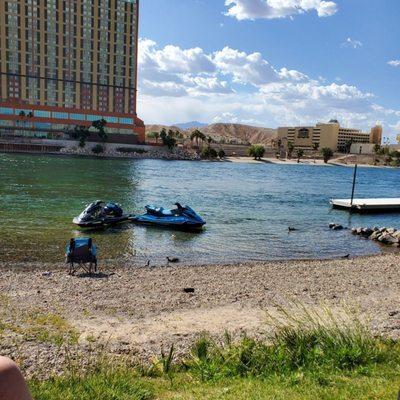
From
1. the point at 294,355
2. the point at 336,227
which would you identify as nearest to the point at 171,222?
the point at 336,227

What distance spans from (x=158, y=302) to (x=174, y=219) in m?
17.9

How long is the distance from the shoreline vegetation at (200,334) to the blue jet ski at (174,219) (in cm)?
1194

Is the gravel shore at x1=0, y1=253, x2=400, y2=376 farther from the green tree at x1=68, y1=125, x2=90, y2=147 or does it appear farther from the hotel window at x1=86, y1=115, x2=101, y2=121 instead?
the hotel window at x1=86, y1=115, x2=101, y2=121

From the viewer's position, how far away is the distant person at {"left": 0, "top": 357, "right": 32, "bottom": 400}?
291cm

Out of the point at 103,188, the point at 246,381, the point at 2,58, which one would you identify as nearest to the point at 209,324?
the point at 246,381

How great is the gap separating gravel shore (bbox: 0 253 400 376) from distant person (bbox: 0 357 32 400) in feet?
19.0

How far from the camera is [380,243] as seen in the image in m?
31.0

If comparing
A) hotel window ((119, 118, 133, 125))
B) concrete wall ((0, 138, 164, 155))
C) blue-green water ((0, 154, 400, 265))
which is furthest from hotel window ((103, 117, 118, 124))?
blue-green water ((0, 154, 400, 265))

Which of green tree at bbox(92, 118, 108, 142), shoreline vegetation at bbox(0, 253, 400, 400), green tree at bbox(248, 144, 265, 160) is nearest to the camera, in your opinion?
shoreline vegetation at bbox(0, 253, 400, 400)

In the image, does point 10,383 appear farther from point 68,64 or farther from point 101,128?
point 68,64

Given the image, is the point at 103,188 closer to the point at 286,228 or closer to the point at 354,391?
the point at 286,228

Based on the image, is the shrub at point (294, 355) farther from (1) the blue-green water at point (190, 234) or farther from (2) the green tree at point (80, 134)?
(2) the green tree at point (80, 134)

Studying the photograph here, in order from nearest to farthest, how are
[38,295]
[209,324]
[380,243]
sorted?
[209,324]
[38,295]
[380,243]

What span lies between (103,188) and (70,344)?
50237mm
